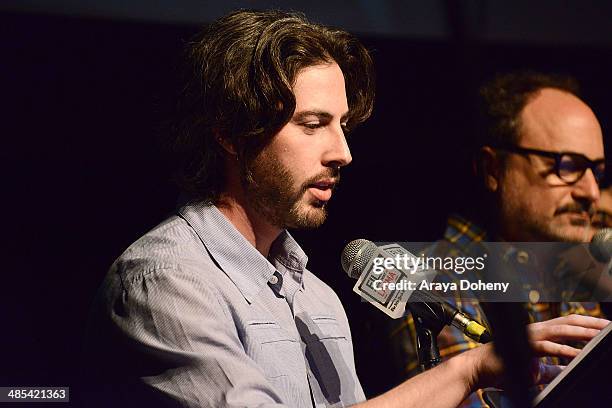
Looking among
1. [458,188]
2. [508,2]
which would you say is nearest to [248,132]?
[458,188]

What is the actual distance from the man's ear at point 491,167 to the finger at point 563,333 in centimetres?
109

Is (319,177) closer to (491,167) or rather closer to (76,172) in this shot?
(76,172)

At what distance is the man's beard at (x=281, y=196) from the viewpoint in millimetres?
1693

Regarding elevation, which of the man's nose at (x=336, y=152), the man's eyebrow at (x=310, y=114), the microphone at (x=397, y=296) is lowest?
the microphone at (x=397, y=296)

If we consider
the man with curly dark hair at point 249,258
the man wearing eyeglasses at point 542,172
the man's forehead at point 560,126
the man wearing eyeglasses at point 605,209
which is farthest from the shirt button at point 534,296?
the man with curly dark hair at point 249,258

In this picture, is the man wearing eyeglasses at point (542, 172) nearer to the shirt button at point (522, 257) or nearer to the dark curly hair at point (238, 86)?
the shirt button at point (522, 257)

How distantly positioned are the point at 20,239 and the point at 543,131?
1.45 metres

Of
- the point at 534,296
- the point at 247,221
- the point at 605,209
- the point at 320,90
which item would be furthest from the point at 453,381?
the point at 605,209

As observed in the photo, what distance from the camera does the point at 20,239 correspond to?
200cm

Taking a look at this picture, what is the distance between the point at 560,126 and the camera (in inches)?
92.7

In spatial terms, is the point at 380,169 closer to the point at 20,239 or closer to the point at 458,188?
the point at 458,188

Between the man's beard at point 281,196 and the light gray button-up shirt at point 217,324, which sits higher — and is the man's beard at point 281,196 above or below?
above

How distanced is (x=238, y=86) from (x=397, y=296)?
2.01 feet

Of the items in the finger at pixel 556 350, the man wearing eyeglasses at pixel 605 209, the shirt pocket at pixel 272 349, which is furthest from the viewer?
the man wearing eyeglasses at pixel 605 209
